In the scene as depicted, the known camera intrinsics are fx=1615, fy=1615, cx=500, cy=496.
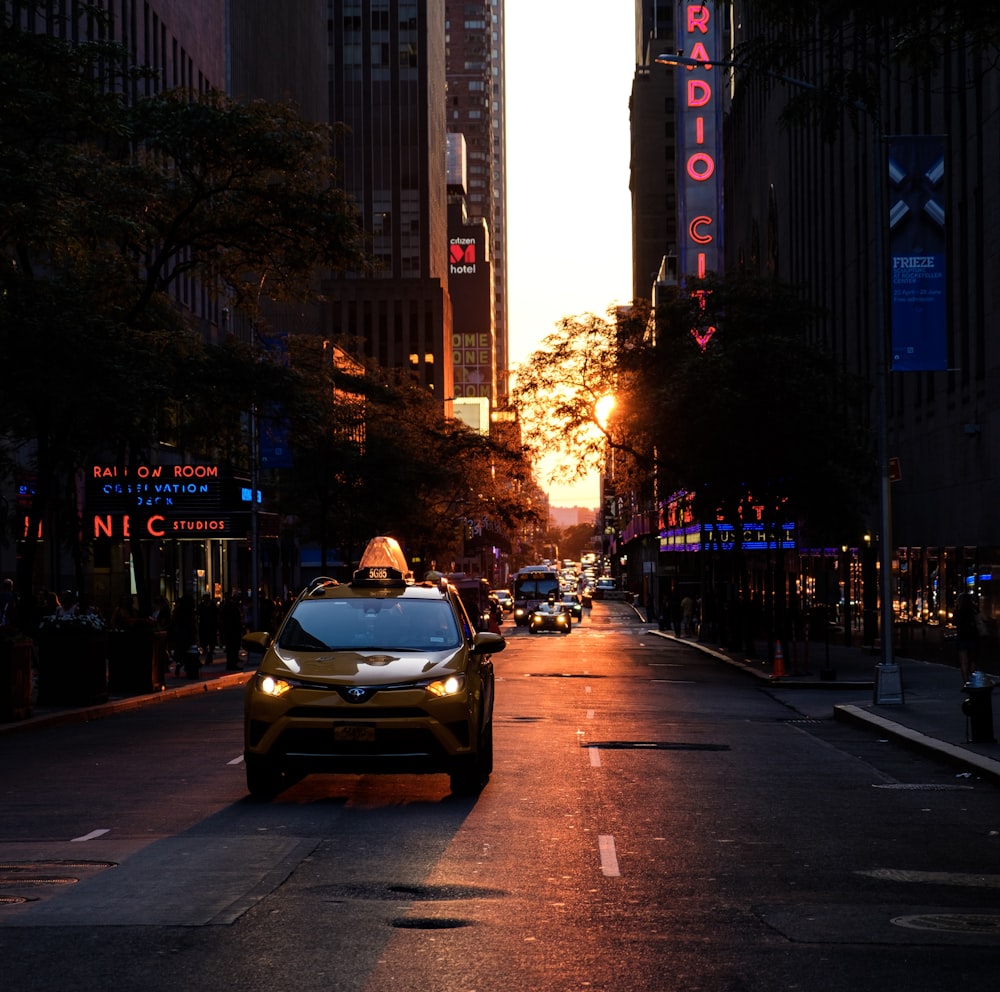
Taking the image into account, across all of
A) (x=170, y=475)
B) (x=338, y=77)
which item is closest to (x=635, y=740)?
(x=170, y=475)

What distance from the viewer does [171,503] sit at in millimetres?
44406

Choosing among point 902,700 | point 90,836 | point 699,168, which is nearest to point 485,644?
point 90,836

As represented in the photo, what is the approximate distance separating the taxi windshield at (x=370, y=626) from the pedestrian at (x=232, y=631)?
80.5 feet

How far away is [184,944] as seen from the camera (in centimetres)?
821

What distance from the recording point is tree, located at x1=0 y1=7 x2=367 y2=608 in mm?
22094

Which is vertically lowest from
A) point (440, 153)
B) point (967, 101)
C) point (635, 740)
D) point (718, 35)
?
point (635, 740)

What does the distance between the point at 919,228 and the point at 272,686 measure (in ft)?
47.3

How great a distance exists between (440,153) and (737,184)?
3775 inches

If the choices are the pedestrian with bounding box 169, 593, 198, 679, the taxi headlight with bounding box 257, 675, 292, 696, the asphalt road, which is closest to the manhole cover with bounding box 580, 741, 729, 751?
the asphalt road

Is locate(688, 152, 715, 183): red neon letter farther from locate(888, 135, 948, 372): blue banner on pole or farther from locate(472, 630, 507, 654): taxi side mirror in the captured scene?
locate(472, 630, 507, 654): taxi side mirror

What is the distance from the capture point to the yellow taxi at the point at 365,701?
13594mm

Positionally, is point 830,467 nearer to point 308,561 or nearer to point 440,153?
point 308,561

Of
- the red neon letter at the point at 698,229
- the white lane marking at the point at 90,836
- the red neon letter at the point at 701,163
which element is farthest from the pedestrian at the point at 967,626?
the red neon letter at the point at 701,163

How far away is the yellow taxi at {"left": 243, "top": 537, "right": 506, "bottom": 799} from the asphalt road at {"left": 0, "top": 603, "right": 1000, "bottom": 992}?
39 centimetres
